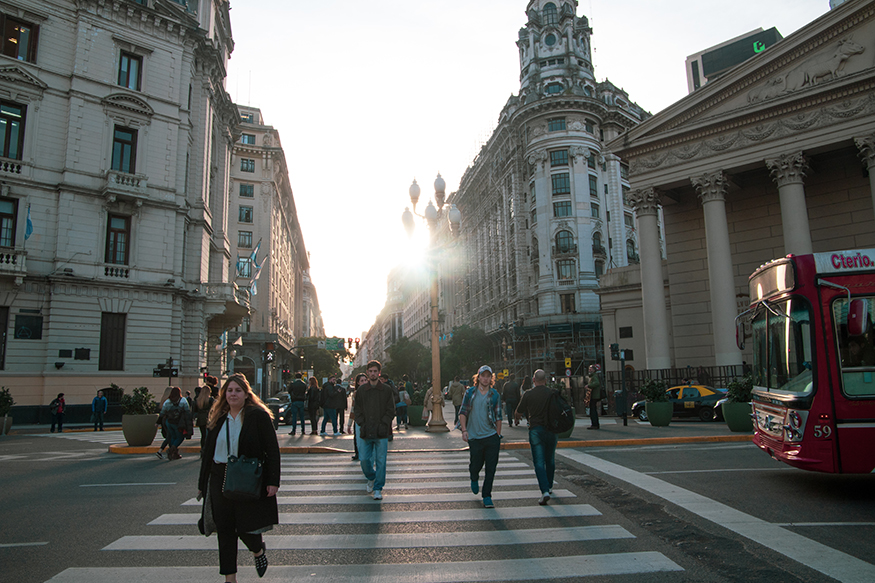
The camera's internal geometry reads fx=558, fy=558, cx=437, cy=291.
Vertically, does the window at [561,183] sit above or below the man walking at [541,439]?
above

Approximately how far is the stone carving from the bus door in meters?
23.0

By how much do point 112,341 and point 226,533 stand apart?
26464mm

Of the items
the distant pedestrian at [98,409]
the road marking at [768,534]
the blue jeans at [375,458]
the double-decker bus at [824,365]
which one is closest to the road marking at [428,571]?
the road marking at [768,534]

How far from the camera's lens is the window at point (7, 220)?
81.2 feet

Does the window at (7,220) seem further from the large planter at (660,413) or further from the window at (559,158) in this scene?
the window at (559,158)

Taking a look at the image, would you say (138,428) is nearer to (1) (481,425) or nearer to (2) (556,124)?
(1) (481,425)

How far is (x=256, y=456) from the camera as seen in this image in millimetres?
4293

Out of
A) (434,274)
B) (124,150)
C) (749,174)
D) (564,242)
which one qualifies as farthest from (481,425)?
(564,242)

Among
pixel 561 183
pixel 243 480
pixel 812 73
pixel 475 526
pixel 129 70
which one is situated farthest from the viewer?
pixel 561 183

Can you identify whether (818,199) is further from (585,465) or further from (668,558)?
(668,558)

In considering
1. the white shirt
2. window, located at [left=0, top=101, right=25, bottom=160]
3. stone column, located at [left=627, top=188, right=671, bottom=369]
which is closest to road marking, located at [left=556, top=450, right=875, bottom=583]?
the white shirt

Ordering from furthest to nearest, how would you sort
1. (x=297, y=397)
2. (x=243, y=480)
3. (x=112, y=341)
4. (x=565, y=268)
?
(x=565, y=268)
(x=112, y=341)
(x=297, y=397)
(x=243, y=480)

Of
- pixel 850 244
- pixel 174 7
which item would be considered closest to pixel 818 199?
pixel 850 244

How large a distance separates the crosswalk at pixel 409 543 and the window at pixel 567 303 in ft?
148
